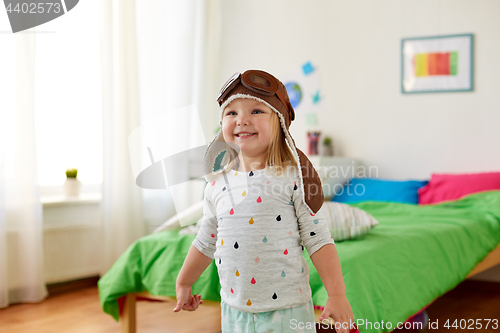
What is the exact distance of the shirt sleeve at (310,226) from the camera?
979 mm

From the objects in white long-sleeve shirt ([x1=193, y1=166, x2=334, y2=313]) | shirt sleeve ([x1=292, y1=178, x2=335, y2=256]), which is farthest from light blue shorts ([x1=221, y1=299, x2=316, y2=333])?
shirt sleeve ([x1=292, y1=178, x2=335, y2=256])

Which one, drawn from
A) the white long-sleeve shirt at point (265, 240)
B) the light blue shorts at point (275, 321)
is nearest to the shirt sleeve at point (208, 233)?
the white long-sleeve shirt at point (265, 240)

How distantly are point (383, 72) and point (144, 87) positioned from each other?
1.76m

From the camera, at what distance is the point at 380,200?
3072 millimetres

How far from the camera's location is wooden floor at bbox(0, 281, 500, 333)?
2.29 meters

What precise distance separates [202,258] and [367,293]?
62cm

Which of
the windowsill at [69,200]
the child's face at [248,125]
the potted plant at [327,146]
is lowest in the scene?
the windowsill at [69,200]

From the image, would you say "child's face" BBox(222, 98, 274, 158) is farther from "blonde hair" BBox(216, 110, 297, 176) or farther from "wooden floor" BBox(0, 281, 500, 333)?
"wooden floor" BBox(0, 281, 500, 333)

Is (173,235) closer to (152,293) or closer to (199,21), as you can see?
(152,293)

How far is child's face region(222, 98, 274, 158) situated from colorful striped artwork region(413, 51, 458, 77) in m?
2.58

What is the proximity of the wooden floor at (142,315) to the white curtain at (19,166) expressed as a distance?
16 cm

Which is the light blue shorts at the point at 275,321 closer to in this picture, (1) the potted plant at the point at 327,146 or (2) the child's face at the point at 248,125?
(2) the child's face at the point at 248,125

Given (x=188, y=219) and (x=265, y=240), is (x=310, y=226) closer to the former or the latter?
(x=265, y=240)

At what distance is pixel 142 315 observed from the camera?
2.51 meters
